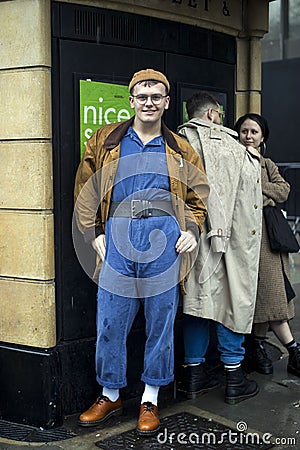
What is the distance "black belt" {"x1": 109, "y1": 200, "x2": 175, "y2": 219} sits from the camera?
14.0 ft

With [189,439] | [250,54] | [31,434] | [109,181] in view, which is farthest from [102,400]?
[250,54]

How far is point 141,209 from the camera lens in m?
4.25

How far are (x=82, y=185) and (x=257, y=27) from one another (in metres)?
2.36

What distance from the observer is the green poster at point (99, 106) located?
4.61m

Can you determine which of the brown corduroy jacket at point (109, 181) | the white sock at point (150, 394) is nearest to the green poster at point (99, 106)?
the brown corduroy jacket at point (109, 181)

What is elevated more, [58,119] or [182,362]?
[58,119]

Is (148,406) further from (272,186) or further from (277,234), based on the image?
(272,186)

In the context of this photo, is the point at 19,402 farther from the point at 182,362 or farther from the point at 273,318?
the point at 273,318

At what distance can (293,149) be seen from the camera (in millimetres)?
17281

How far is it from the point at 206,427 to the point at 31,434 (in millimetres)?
1078

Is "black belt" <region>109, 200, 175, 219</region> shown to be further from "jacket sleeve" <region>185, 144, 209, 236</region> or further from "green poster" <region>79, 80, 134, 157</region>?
"green poster" <region>79, 80, 134, 157</region>

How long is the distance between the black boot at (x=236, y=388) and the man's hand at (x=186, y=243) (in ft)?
3.58

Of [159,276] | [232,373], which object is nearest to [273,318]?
[232,373]

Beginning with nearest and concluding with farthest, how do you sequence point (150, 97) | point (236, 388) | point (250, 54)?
point (150, 97) → point (236, 388) → point (250, 54)
